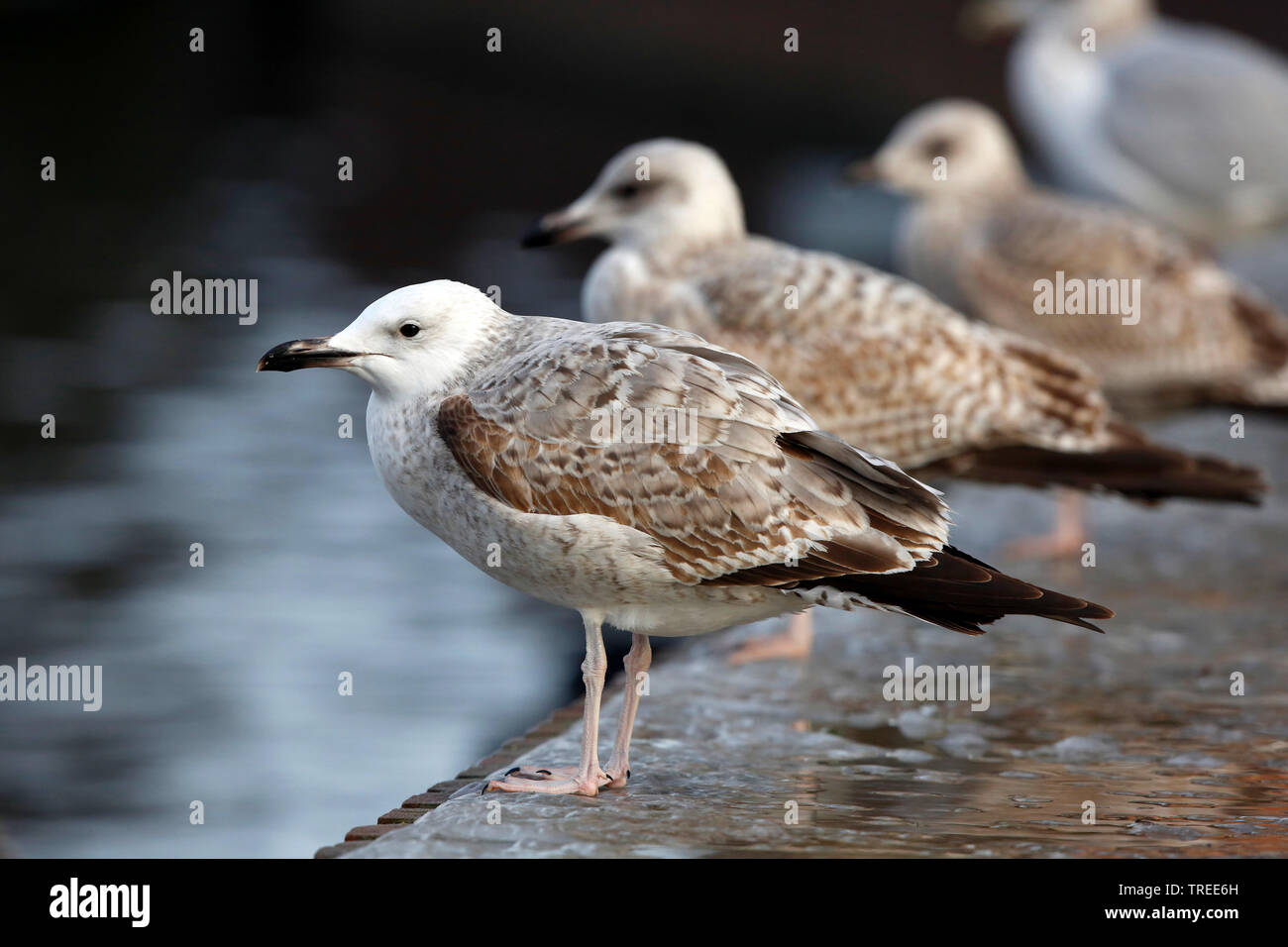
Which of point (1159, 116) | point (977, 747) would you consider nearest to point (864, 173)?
point (1159, 116)

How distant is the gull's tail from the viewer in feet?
15.4

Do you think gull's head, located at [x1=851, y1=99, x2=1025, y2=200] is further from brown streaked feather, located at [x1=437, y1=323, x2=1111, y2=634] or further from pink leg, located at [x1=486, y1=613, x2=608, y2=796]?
pink leg, located at [x1=486, y1=613, x2=608, y2=796]

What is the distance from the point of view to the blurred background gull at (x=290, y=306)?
7.83 metres

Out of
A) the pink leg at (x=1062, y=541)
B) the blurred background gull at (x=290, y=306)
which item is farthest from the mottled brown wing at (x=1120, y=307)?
the pink leg at (x=1062, y=541)

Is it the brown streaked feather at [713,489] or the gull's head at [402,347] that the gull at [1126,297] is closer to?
the brown streaked feather at [713,489]

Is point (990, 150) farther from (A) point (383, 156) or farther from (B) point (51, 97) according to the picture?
(B) point (51, 97)

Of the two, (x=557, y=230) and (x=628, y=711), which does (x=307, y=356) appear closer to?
(x=628, y=711)

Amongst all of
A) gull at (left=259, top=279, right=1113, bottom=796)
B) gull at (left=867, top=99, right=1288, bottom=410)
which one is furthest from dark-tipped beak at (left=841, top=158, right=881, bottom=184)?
gull at (left=259, top=279, right=1113, bottom=796)

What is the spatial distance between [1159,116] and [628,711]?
26.8 ft

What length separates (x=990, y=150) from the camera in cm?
986

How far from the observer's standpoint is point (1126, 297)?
912cm

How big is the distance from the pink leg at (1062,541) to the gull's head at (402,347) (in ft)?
13.2

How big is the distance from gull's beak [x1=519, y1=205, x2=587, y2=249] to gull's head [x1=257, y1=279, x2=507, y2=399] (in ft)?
6.88
